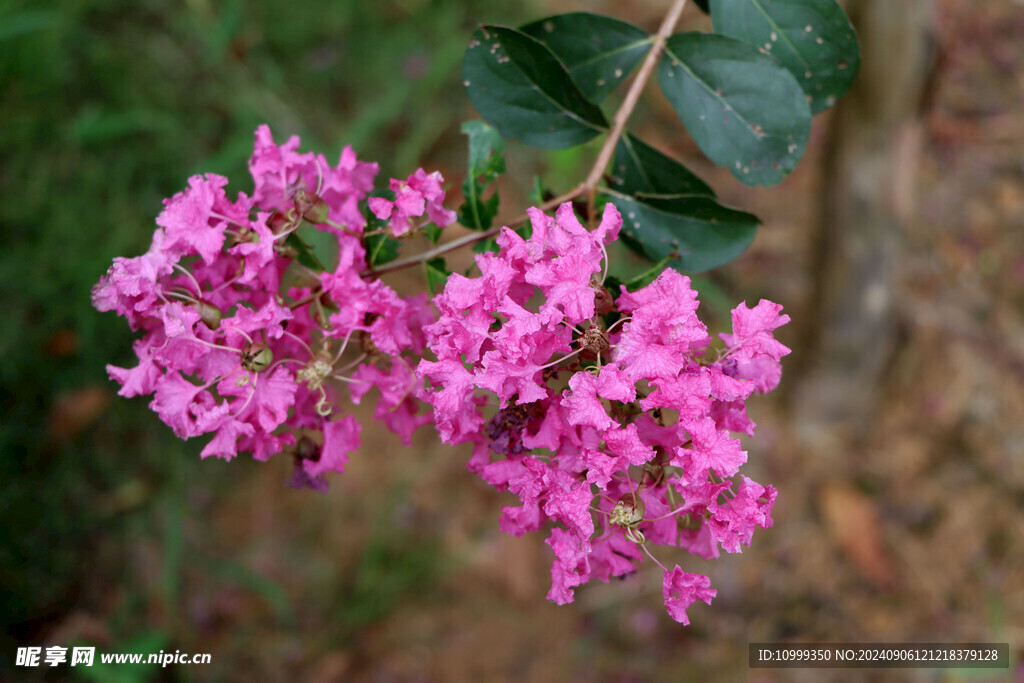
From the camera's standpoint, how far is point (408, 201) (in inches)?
36.8

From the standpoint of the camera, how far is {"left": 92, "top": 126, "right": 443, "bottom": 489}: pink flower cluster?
0.89m

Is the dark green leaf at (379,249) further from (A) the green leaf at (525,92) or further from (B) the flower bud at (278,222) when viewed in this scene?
(A) the green leaf at (525,92)

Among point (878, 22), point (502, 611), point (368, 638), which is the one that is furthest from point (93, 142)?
point (878, 22)

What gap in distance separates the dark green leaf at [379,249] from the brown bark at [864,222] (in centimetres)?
136

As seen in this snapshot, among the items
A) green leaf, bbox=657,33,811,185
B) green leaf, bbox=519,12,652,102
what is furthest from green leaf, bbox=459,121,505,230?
green leaf, bbox=657,33,811,185

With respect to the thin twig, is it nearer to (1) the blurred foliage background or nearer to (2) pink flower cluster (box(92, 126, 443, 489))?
(2) pink flower cluster (box(92, 126, 443, 489))

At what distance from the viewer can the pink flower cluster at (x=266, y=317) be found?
0.89 m

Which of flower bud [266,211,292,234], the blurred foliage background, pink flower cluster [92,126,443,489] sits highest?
flower bud [266,211,292,234]

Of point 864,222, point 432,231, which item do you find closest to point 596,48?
point 432,231

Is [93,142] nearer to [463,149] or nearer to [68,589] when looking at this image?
[463,149]

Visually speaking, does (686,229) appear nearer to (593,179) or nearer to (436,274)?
(593,179)

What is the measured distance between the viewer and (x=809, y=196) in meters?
2.78

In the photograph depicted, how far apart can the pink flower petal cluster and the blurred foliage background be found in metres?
1.57

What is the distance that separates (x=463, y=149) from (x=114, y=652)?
7.05ft
